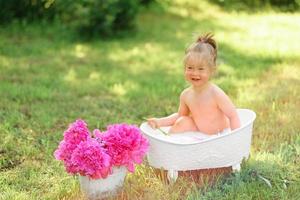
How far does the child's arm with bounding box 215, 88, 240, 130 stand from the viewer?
327 cm

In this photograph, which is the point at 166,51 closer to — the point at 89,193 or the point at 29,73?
the point at 29,73

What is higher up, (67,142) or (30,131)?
(67,142)

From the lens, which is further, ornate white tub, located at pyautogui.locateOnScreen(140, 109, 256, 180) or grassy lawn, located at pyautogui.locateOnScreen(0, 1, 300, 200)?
grassy lawn, located at pyautogui.locateOnScreen(0, 1, 300, 200)

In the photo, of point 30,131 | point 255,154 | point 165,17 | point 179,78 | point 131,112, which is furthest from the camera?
point 165,17

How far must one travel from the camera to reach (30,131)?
4.18m

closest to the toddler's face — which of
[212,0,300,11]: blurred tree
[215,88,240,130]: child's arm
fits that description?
[215,88,240,130]: child's arm

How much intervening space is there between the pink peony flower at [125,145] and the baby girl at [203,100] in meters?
0.36

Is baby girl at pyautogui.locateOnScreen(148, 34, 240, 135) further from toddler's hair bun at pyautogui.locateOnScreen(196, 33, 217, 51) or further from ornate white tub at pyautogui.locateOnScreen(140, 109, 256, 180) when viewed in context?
ornate white tub at pyautogui.locateOnScreen(140, 109, 256, 180)

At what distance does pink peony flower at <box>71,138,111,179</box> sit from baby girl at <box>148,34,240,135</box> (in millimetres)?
568

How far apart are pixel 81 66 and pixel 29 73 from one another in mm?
549

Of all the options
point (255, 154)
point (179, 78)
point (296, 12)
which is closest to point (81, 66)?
point (179, 78)

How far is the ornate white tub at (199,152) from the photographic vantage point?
304 centimetres

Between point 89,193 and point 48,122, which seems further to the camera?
point 48,122

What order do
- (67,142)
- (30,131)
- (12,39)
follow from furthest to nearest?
(12,39) < (30,131) < (67,142)
